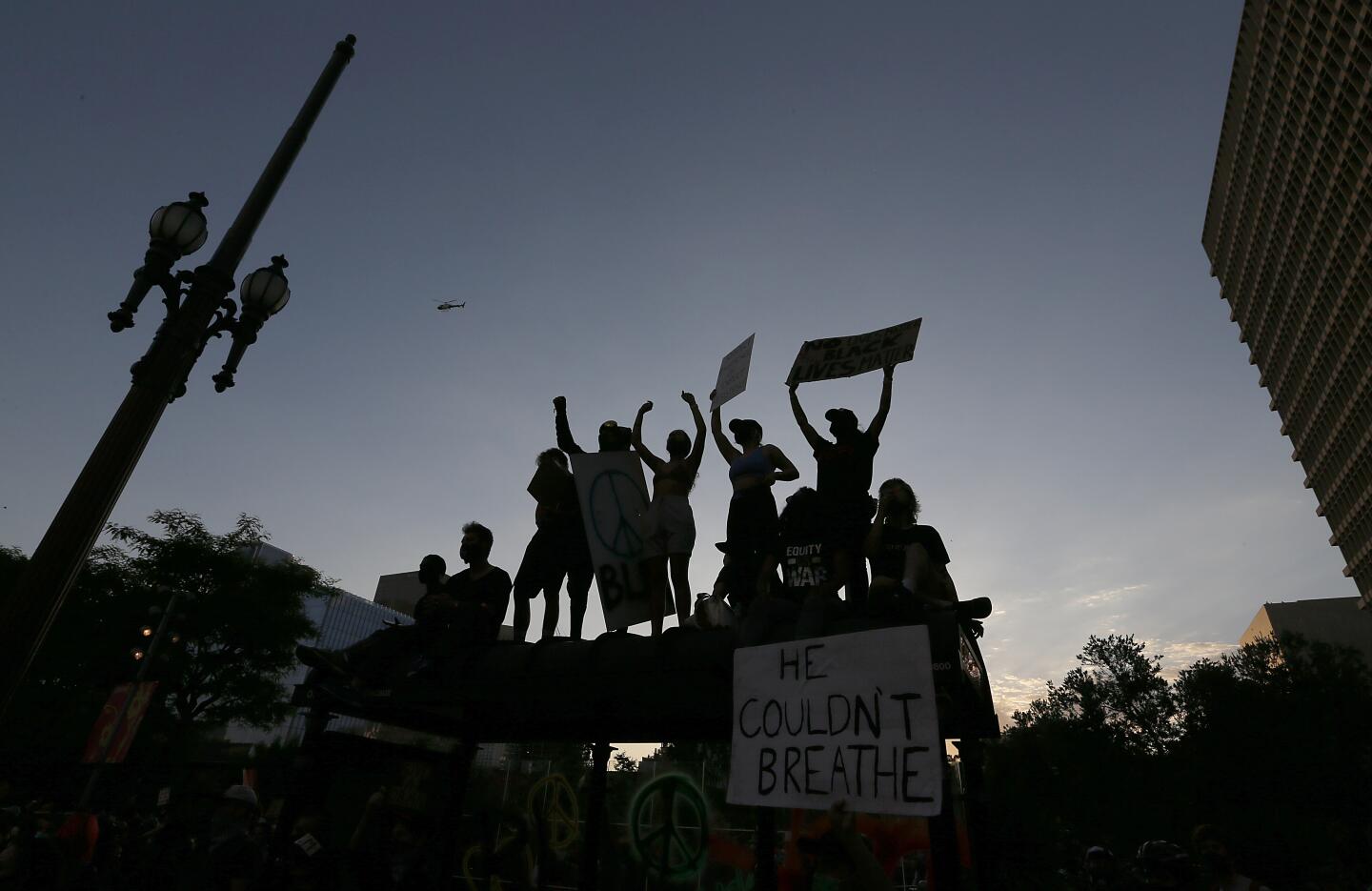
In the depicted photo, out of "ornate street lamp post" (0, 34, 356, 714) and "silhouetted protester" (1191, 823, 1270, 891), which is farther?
"silhouetted protester" (1191, 823, 1270, 891)

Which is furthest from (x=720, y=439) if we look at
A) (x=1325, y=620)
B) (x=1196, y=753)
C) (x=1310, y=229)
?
(x=1325, y=620)

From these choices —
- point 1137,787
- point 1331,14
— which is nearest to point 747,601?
point 1137,787

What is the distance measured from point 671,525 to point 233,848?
3.54 meters

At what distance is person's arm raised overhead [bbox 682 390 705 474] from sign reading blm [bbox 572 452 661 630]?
490 millimetres

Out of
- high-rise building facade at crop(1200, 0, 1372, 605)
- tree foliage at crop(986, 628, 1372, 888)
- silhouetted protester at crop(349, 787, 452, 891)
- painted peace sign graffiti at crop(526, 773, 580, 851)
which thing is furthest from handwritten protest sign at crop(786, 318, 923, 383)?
high-rise building facade at crop(1200, 0, 1372, 605)

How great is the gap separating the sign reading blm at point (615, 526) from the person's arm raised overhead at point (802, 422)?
4.56ft

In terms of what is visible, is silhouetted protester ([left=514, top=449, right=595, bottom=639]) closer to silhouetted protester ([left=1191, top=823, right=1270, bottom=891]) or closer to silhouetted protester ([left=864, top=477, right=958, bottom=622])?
silhouetted protester ([left=864, top=477, right=958, bottom=622])

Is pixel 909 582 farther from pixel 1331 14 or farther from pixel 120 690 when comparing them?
pixel 1331 14

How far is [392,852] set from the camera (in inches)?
203

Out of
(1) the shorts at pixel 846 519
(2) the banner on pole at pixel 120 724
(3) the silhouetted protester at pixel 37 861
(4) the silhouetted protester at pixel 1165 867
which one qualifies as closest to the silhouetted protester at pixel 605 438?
(1) the shorts at pixel 846 519

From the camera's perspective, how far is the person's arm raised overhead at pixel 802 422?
20.2 ft

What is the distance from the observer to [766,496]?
623cm

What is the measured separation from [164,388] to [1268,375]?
9871cm

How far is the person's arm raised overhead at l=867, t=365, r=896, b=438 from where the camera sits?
19.9 feet
